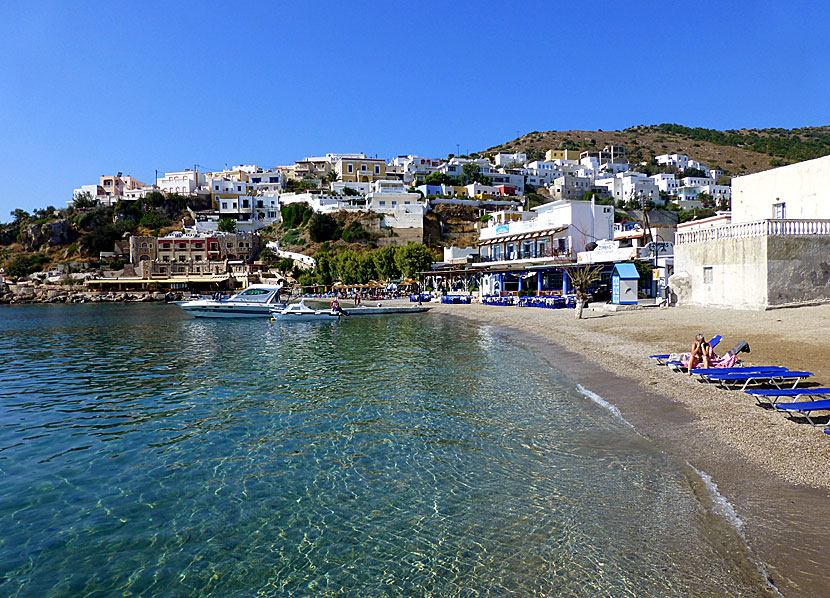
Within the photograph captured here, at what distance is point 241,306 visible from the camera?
40.4 meters

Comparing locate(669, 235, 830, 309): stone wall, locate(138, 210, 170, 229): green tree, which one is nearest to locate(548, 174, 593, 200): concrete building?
locate(138, 210, 170, 229): green tree

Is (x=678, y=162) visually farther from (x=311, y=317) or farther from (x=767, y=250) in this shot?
(x=767, y=250)

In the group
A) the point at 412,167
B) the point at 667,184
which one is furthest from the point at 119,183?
the point at 667,184

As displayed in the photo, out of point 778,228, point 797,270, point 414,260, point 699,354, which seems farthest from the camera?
point 414,260

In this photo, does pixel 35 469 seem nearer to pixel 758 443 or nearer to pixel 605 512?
pixel 605 512

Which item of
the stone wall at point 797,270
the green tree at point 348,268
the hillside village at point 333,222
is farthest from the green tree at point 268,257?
the stone wall at point 797,270

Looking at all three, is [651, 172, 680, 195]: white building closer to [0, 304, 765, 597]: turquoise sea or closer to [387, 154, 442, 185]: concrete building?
[387, 154, 442, 185]: concrete building

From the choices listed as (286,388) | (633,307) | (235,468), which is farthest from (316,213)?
(235,468)

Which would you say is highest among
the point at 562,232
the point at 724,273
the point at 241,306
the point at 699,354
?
the point at 562,232

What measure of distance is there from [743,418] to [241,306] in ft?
121

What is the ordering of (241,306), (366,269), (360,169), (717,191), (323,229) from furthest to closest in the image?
(360,169), (717,191), (323,229), (366,269), (241,306)

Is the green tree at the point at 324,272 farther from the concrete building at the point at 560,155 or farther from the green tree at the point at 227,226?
the concrete building at the point at 560,155

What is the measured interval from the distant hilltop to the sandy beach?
151 m

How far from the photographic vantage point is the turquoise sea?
5.12 meters
